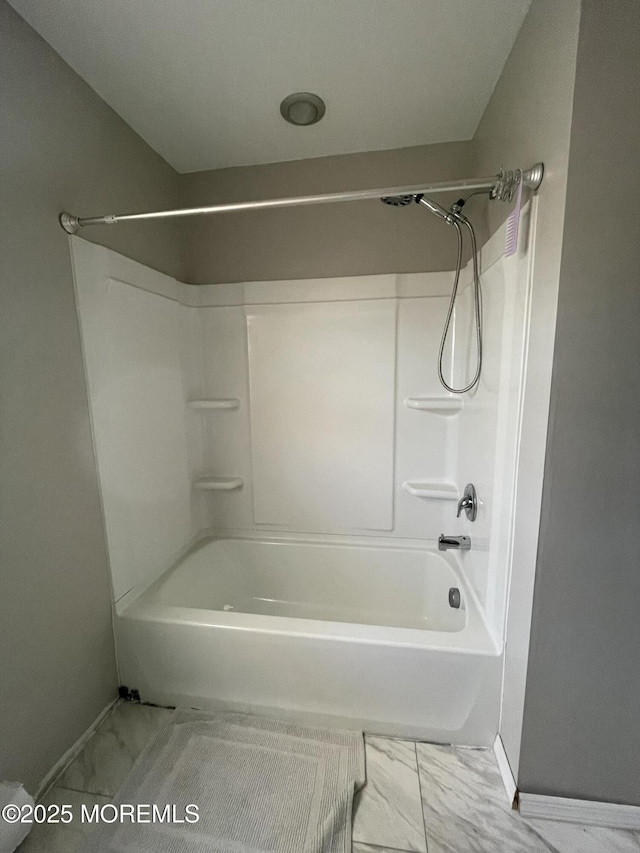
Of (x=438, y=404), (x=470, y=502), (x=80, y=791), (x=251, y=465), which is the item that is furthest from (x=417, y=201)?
(x=80, y=791)

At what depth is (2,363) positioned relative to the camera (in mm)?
1037

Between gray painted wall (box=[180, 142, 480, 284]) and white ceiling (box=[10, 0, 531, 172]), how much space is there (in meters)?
0.11

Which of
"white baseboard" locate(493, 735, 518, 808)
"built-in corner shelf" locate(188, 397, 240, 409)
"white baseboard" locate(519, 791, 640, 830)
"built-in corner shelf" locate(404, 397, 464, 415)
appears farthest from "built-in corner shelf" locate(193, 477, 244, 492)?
"white baseboard" locate(519, 791, 640, 830)

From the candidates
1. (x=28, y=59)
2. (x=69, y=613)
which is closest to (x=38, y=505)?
(x=69, y=613)

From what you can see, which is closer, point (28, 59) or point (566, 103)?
point (566, 103)

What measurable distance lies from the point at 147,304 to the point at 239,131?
32.5 inches

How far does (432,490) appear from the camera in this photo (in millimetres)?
1855

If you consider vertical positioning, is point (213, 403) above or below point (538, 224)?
below

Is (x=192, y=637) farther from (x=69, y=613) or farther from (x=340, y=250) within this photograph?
(x=340, y=250)

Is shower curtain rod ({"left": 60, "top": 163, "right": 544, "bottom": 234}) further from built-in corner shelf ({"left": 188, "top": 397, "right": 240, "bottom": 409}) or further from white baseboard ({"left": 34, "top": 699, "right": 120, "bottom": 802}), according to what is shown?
white baseboard ({"left": 34, "top": 699, "right": 120, "bottom": 802})

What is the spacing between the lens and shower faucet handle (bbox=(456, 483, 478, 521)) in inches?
58.7

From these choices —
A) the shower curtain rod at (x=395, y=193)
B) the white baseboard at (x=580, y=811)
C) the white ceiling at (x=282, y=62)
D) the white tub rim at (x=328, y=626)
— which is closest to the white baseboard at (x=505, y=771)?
the white baseboard at (x=580, y=811)

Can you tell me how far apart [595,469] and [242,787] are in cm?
137

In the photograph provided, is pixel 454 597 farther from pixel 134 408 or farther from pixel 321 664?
pixel 134 408
